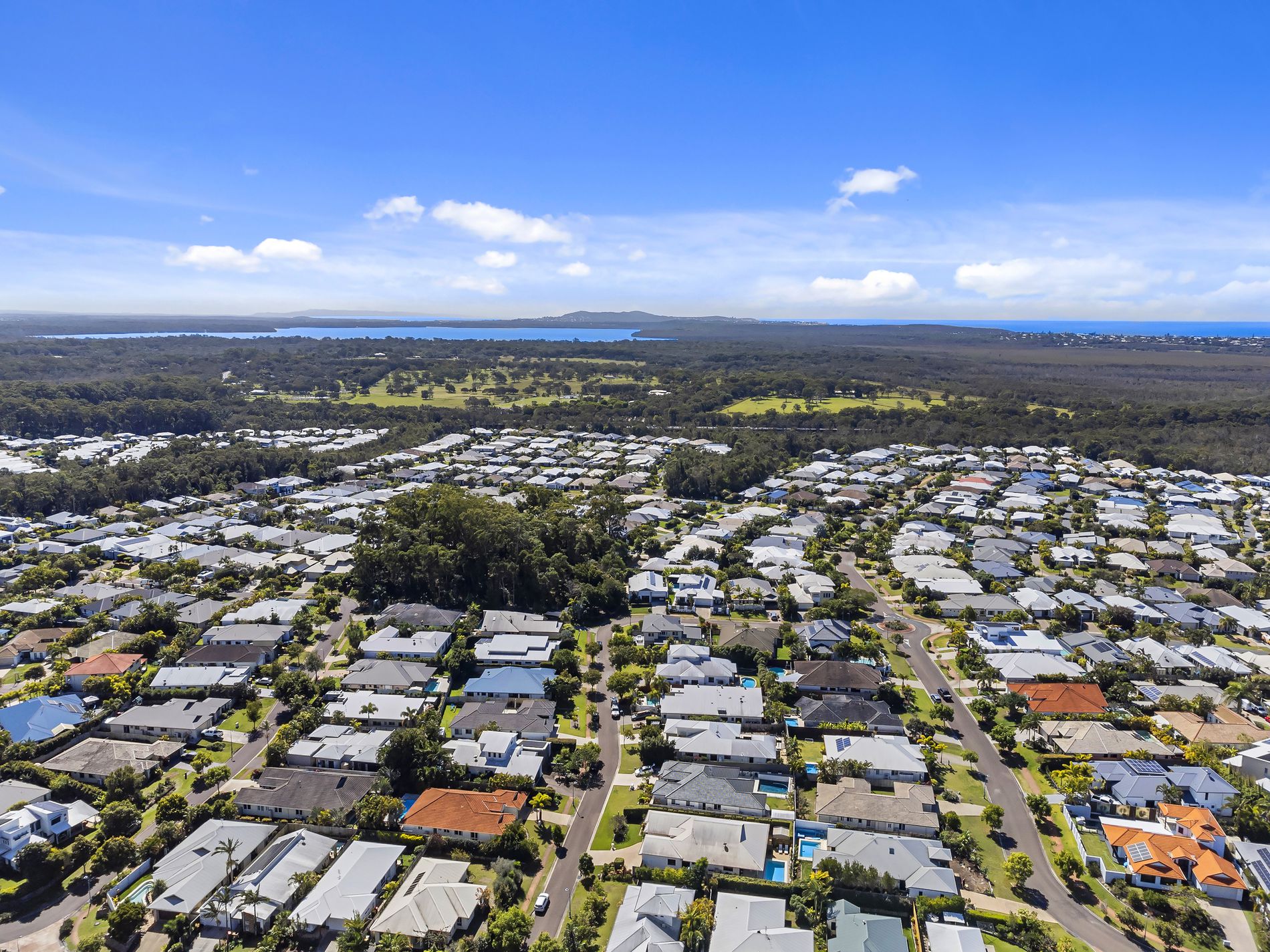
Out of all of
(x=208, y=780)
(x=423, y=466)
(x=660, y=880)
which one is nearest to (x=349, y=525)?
(x=423, y=466)

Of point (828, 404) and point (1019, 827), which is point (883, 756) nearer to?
point (1019, 827)

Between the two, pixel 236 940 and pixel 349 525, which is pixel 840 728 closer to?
pixel 236 940

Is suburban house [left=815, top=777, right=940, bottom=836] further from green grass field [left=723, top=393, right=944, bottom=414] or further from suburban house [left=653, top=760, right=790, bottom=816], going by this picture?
green grass field [left=723, top=393, right=944, bottom=414]

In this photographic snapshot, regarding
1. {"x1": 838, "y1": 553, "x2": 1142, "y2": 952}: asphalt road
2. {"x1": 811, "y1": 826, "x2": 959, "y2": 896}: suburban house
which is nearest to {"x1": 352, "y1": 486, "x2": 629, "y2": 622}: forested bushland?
{"x1": 838, "y1": 553, "x2": 1142, "y2": 952}: asphalt road

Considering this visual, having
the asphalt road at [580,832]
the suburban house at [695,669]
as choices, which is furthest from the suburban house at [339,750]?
the suburban house at [695,669]

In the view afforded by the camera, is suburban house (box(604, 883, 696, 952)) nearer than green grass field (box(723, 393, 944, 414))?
Yes

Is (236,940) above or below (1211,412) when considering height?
below

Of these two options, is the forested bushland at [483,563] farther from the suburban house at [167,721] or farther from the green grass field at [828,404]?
the green grass field at [828,404]
